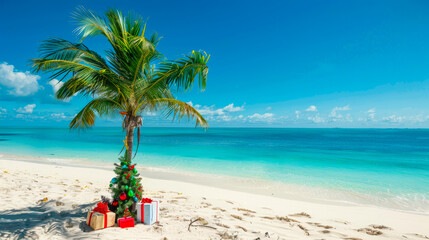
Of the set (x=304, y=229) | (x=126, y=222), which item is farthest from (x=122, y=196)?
(x=304, y=229)

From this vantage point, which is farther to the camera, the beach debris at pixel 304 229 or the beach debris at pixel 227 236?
the beach debris at pixel 304 229

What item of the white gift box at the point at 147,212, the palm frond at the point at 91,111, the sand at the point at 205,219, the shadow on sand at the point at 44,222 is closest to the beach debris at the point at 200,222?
the sand at the point at 205,219

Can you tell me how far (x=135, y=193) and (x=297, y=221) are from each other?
3.66 metres

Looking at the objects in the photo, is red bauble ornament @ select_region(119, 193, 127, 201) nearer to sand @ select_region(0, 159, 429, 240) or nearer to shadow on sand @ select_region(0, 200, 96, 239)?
sand @ select_region(0, 159, 429, 240)

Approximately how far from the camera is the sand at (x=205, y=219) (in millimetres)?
3932

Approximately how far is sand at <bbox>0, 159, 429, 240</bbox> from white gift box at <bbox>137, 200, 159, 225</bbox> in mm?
113

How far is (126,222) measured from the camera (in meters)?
4.12

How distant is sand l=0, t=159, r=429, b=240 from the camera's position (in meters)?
3.93

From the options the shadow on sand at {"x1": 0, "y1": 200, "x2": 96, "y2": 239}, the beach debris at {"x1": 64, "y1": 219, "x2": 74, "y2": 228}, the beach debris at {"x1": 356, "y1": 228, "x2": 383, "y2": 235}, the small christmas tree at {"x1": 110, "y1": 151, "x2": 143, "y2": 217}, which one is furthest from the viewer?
the beach debris at {"x1": 356, "y1": 228, "x2": 383, "y2": 235}

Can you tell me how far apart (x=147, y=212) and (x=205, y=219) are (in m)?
1.22

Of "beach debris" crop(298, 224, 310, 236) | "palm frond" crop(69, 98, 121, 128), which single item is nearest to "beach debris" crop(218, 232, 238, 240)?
"beach debris" crop(298, 224, 310, 236)

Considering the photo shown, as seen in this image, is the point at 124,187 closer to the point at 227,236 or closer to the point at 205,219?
the point at 205,219

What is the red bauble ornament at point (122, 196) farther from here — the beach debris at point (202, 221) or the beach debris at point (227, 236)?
the beach debris at point (227, 236)

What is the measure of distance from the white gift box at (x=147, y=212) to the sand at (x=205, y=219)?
0.37 feet
